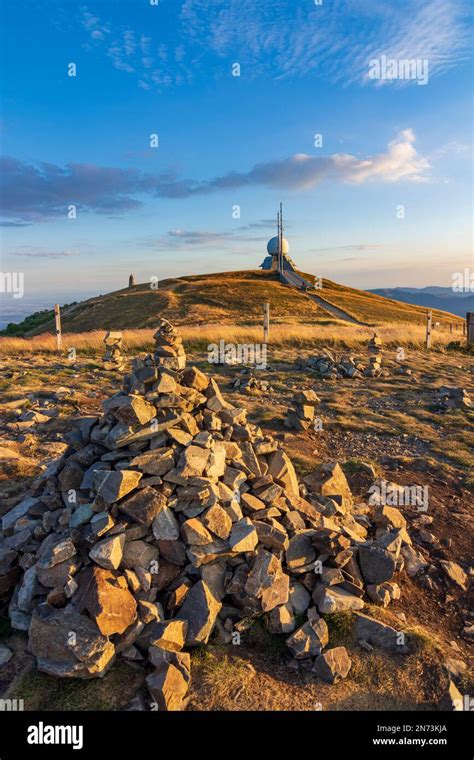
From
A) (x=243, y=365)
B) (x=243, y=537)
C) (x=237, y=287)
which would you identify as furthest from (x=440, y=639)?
(x=237, y=287)

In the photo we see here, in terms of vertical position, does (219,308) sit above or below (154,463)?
above

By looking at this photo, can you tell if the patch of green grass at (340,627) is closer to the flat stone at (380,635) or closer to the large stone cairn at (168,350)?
the flat stone at (380,635)

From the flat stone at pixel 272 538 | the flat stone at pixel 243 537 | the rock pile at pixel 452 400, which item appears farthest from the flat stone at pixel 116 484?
the rock pile at pixel 452 400

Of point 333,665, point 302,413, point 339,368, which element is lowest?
point 333,665

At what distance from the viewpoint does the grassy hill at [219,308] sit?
153 feet

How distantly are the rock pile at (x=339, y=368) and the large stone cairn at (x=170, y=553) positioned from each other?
10.3 m

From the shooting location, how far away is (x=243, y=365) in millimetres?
18219

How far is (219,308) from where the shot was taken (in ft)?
169

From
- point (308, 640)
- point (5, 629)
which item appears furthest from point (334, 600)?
point (5, 629)

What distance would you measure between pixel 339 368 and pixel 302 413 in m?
6.69

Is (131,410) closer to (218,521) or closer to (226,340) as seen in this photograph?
(218,521)

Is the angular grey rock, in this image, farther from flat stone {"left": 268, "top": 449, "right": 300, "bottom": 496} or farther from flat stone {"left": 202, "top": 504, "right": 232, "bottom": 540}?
flat stone {"left": 268, "top": 449, "right": 300, "bottom": 496}

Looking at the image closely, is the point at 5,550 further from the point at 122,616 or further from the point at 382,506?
the point at 382,506

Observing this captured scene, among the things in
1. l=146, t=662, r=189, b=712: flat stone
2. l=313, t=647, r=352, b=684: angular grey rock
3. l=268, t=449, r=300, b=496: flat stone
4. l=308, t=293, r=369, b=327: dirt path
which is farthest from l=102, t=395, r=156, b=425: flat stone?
l=308, t=293, r=369, b=327: dirt path
